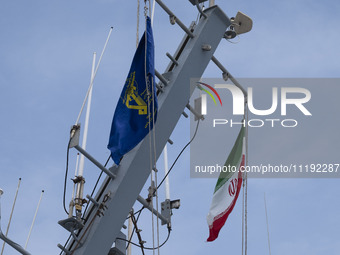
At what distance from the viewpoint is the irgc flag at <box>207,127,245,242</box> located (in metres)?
12.4

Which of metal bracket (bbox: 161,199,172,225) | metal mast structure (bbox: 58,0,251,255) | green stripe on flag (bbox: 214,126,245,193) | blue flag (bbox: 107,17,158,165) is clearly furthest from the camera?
green stripe on flag (bbox: 214,126,245,193)

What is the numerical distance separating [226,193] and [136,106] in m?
2.48

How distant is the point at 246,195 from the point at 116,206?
250cm

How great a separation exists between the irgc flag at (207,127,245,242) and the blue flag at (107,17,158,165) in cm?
222

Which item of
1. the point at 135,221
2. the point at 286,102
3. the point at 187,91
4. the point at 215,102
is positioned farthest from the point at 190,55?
the point at 286,102

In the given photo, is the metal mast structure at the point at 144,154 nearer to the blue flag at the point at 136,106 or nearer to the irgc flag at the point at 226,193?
the blue flag at the point at 136,106

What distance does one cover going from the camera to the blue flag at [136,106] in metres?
11.0

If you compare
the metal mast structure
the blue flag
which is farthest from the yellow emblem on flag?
the metal mast structure

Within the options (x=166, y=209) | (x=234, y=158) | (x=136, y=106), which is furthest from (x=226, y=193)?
(x=136, y=106)

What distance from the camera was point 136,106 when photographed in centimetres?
1112

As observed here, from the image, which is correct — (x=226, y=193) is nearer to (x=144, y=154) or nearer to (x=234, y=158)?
(x=234, y=158)

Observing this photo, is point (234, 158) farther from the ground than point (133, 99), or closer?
farther from the ground

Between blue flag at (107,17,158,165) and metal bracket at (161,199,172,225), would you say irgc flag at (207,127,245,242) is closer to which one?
metal bracket at (161,199,172,225)

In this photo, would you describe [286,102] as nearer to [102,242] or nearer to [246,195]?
[246,195]
